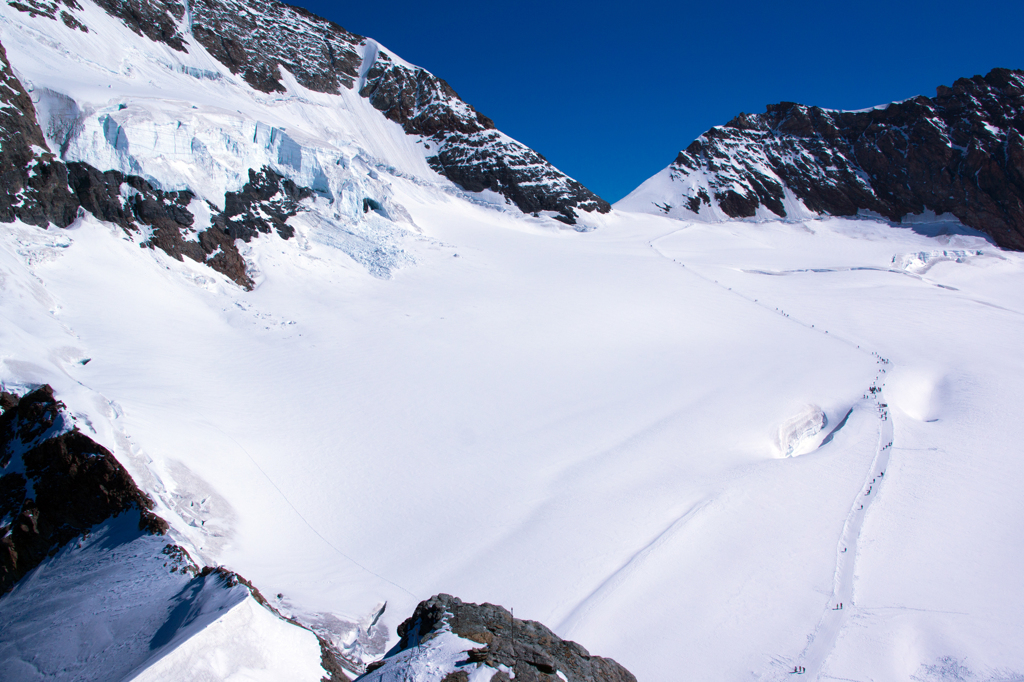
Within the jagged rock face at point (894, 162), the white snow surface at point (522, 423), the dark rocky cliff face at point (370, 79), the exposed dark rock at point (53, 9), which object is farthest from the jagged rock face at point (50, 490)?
the jagged rock face at point (894, 162)

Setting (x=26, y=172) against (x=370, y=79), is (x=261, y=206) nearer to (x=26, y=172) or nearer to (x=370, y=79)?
(x=26, y=172)

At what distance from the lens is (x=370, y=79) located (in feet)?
147

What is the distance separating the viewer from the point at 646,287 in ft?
88.9

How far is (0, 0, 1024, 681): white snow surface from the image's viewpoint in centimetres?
888

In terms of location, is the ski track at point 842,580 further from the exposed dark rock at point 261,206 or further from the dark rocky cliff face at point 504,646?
the exposed dark rock at point 261,206

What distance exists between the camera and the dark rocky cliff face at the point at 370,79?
3638 cm

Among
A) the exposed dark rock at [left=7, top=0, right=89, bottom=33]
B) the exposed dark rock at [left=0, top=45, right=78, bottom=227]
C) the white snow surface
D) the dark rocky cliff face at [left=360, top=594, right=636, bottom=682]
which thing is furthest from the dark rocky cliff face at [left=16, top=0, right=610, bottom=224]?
the dark rocky cliff face at [left=360, top=594, right=636, bottom=682]

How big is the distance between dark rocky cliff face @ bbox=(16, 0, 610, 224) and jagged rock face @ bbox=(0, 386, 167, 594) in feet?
110

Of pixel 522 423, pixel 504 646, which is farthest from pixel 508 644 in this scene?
pixel 522 423

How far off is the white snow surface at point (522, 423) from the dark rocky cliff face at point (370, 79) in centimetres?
784

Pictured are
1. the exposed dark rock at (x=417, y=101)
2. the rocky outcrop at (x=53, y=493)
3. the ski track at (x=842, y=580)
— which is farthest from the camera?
the exposed dark rock at (x=417, y=101)

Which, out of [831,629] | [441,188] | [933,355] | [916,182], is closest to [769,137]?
[916,182]

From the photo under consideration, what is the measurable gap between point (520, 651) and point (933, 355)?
71.2 feet

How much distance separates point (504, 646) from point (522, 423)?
9202 millimetres
